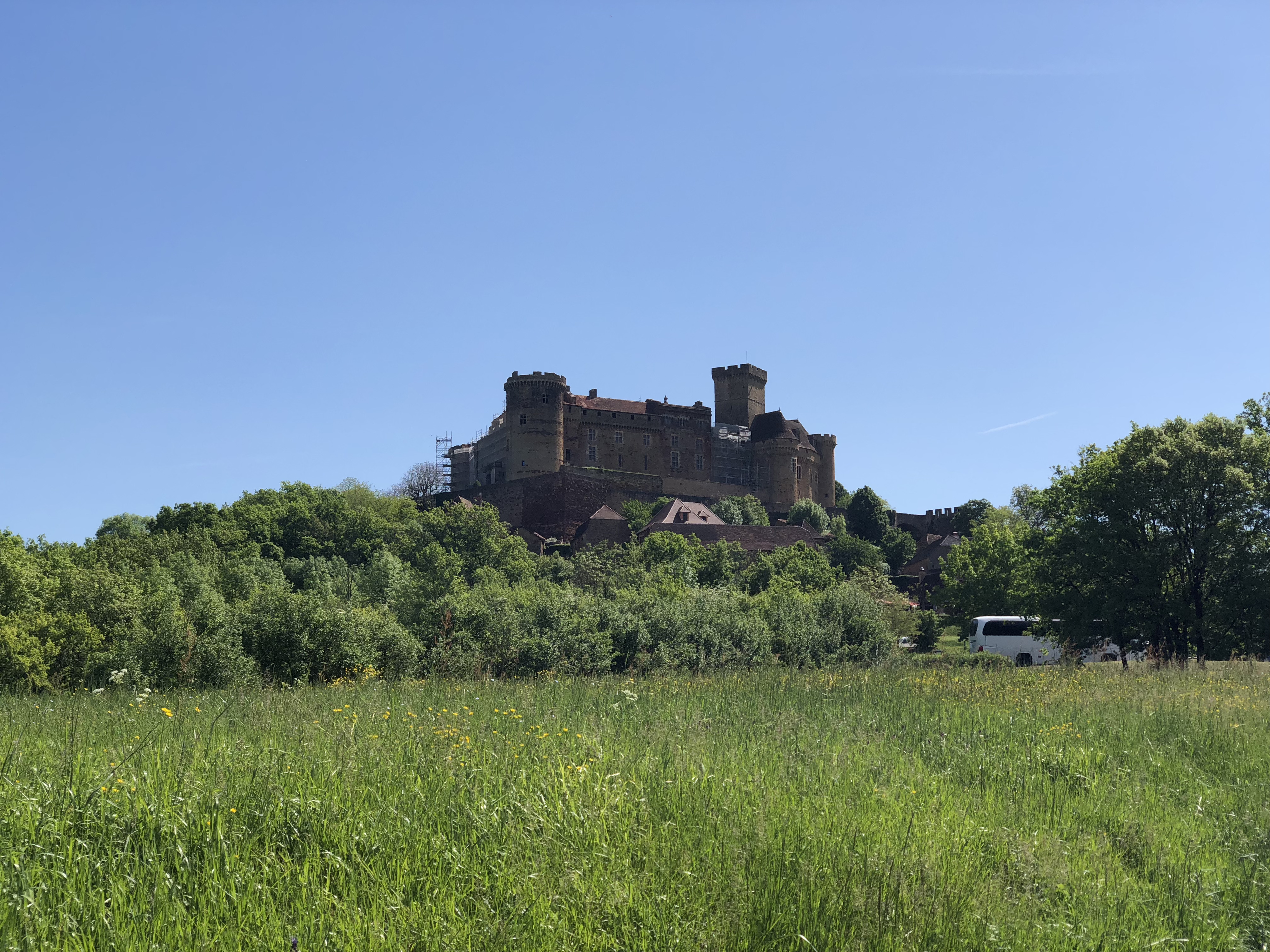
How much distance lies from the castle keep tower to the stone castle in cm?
22

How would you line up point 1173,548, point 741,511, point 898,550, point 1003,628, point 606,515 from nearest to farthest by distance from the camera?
point 1173,548 < point 1003,628 < point 606,515 < point 898,550 < point 741,511

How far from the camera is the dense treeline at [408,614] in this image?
57.4 ft

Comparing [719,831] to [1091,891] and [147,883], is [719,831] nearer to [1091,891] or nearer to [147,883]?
[1091,891]

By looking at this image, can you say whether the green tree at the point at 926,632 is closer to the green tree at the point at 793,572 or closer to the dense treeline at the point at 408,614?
the dense treeline at the point at 408,614

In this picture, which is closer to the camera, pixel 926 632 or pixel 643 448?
pixel 926 632

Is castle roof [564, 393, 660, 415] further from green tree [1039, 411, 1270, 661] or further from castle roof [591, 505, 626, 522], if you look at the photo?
green tree [1039, 411, 1270, 661]

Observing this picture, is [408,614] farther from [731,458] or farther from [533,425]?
[731,458]

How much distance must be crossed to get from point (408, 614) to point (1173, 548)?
2236 cm

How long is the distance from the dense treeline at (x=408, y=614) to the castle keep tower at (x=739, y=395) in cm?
4218

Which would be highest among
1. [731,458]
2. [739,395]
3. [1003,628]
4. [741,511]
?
[739,395]

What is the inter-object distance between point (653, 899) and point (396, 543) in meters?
59.9

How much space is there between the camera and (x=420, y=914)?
14.0ft

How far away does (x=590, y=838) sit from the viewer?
5082 mm

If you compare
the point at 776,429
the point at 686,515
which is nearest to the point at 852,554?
the point at 686,515
